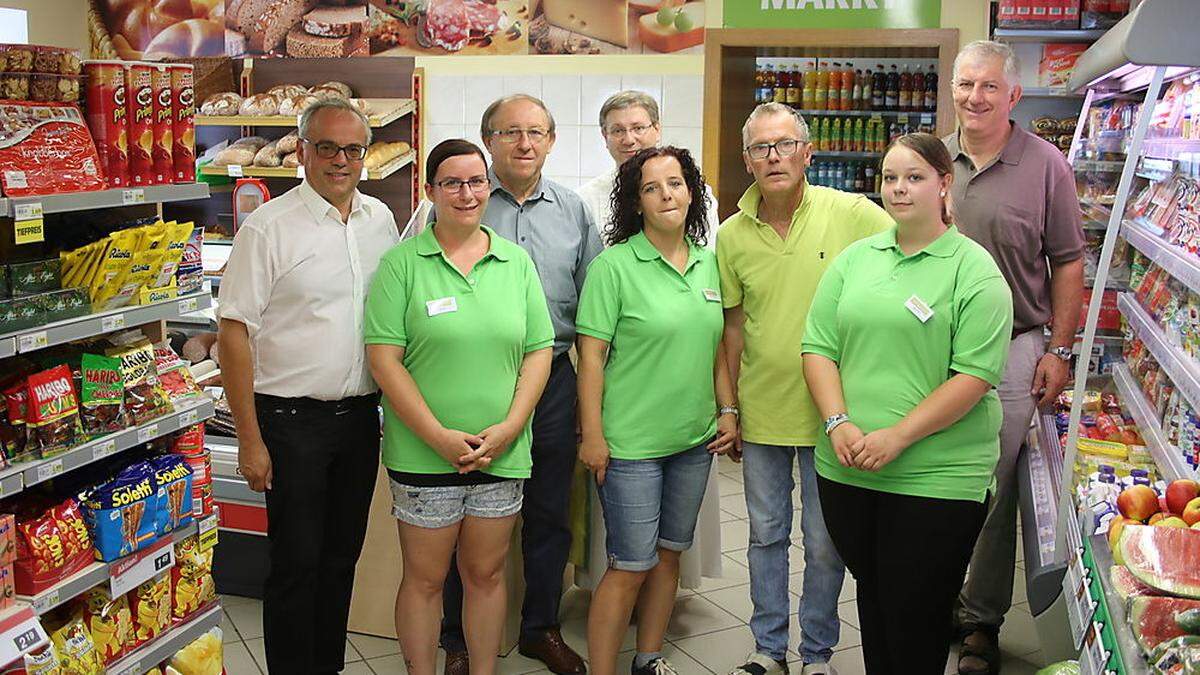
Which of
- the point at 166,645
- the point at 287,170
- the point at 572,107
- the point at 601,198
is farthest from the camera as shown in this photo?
the point at 572,107

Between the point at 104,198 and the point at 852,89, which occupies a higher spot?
the point at 852,89

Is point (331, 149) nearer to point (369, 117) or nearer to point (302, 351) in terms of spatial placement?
point (302, 351)

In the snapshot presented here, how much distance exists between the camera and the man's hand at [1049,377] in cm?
361

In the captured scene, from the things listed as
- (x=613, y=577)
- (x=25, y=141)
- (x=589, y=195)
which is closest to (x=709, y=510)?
(x=613, y=577)

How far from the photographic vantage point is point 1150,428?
3.40 metres

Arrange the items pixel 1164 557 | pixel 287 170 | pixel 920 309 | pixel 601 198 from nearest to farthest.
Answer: pixel 1164 557 < pixel 920 309 < pixel 601 198 < pixel 287 170

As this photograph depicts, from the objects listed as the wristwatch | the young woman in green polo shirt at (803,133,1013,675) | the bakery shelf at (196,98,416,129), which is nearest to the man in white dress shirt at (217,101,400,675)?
the young woman in green polo shirt at (803,133,1013,675)

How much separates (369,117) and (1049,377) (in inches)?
168

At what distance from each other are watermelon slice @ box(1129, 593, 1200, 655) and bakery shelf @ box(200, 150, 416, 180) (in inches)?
203

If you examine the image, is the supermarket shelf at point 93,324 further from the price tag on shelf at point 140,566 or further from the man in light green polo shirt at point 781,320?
the man in light green polo shirt at point 781,320

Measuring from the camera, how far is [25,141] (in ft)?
8.36

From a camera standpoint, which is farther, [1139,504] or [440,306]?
[440,306]

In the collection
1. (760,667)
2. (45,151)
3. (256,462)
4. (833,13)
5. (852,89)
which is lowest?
(760,667)

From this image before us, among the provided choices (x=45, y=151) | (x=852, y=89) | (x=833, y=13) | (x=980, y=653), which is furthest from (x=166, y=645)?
(x=852, y=89)
